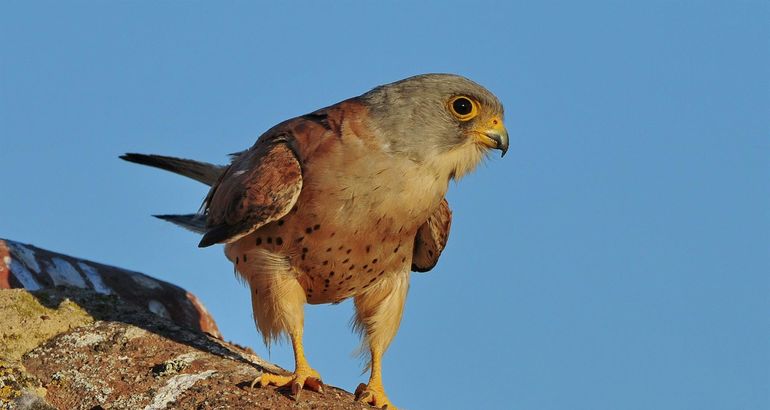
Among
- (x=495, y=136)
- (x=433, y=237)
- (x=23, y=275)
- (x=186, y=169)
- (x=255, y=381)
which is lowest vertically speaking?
(x=255, y=381)

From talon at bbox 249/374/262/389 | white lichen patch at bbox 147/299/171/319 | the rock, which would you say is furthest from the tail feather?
talon at bbox 249/374/262/389

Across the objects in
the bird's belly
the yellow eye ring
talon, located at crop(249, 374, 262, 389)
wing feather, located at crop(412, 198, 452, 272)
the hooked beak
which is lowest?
talon, located at crop(249, 374, 262, 389)

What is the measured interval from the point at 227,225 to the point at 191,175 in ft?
6.55

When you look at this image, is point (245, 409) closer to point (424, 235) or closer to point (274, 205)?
point (274, 205)

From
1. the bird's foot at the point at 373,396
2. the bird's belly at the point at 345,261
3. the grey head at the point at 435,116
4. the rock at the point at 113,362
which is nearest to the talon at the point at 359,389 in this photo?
the bird's foot at the point at 373,396

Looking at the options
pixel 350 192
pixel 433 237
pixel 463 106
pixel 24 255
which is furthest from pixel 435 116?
pixel 24 255

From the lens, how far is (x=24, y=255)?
665 centimetres

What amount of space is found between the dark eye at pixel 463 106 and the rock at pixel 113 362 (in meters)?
1.66

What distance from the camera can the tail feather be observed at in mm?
7391

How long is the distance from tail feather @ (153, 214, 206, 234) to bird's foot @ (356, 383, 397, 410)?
2.06 meters

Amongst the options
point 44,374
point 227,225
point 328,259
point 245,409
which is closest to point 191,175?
point 227,225

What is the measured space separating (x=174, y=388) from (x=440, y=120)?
203 cm

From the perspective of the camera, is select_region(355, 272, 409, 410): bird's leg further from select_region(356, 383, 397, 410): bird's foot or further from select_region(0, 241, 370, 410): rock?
select_region(0, 241, 370, 410): rock

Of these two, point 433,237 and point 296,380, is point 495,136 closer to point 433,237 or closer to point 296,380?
point 433,237
